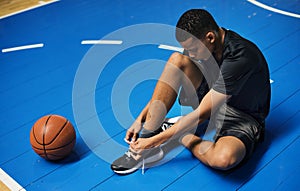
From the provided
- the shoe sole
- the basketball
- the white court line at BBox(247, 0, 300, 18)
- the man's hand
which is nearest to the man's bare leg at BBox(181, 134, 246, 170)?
the shoe sole

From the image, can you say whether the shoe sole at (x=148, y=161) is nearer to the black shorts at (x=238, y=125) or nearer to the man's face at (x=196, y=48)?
the black shorts at (x=238, y=125)

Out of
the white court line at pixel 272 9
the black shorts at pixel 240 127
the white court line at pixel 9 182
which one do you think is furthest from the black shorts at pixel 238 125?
the white court line at pixel 272 9

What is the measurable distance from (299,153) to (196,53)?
3.38 ft

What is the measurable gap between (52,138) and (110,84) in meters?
1.08

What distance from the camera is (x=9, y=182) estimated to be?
2.53 meters

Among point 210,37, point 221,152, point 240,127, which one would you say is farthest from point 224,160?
point 210,37

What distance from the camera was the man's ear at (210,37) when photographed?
2.22m

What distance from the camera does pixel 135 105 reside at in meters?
3.18

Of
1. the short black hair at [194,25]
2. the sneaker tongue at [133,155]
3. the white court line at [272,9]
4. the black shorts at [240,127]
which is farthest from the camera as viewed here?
the white court line at [272,9]

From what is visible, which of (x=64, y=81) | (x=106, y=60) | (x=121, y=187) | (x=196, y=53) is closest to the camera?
(x=196, y=53)

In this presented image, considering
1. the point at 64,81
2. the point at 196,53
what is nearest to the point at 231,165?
the point at 196,53

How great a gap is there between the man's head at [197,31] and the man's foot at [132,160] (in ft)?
2.57

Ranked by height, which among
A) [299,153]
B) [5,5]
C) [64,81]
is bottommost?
[299,153]

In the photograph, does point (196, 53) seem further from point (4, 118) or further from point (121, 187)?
point (4, 118)
